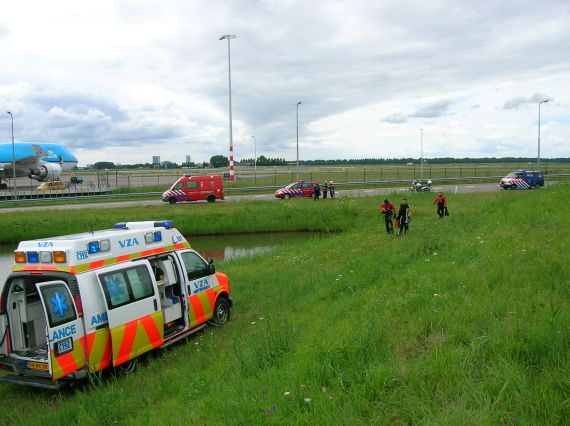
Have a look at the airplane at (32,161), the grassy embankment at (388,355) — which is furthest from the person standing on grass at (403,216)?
the airplane at (32,161)

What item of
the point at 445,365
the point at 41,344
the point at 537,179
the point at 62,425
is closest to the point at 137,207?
the point at 41,344

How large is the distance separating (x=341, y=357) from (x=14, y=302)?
5442 millimetres

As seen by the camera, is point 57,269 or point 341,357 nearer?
point 341,357

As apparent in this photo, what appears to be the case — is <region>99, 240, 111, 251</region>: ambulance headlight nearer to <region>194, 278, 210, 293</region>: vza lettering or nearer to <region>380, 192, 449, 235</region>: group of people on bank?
<region>194, 278, 210, 293</region>: vza lettering

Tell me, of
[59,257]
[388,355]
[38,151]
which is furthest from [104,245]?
[38,151]

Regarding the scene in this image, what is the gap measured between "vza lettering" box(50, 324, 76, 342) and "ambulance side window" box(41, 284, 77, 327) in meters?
0.10

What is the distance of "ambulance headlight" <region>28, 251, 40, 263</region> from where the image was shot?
7.31 m

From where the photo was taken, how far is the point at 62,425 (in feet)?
19.1

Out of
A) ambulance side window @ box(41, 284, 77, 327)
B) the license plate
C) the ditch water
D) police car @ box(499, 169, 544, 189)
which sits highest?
police car @ box(499, 169, 544, 189)

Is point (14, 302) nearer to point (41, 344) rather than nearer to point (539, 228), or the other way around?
point (41, 344)

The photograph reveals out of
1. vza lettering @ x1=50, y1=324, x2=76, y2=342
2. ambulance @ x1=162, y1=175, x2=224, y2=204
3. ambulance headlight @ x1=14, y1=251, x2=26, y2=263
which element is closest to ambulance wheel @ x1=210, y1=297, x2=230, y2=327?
vza lettering @ x1=50, y1=324, x2=76, y2=342

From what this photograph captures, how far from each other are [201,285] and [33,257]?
11.3ft

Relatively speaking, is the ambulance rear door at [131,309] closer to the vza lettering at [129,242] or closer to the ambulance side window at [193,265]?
the vza lettering at [129,242]

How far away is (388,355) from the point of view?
5.14 meters
